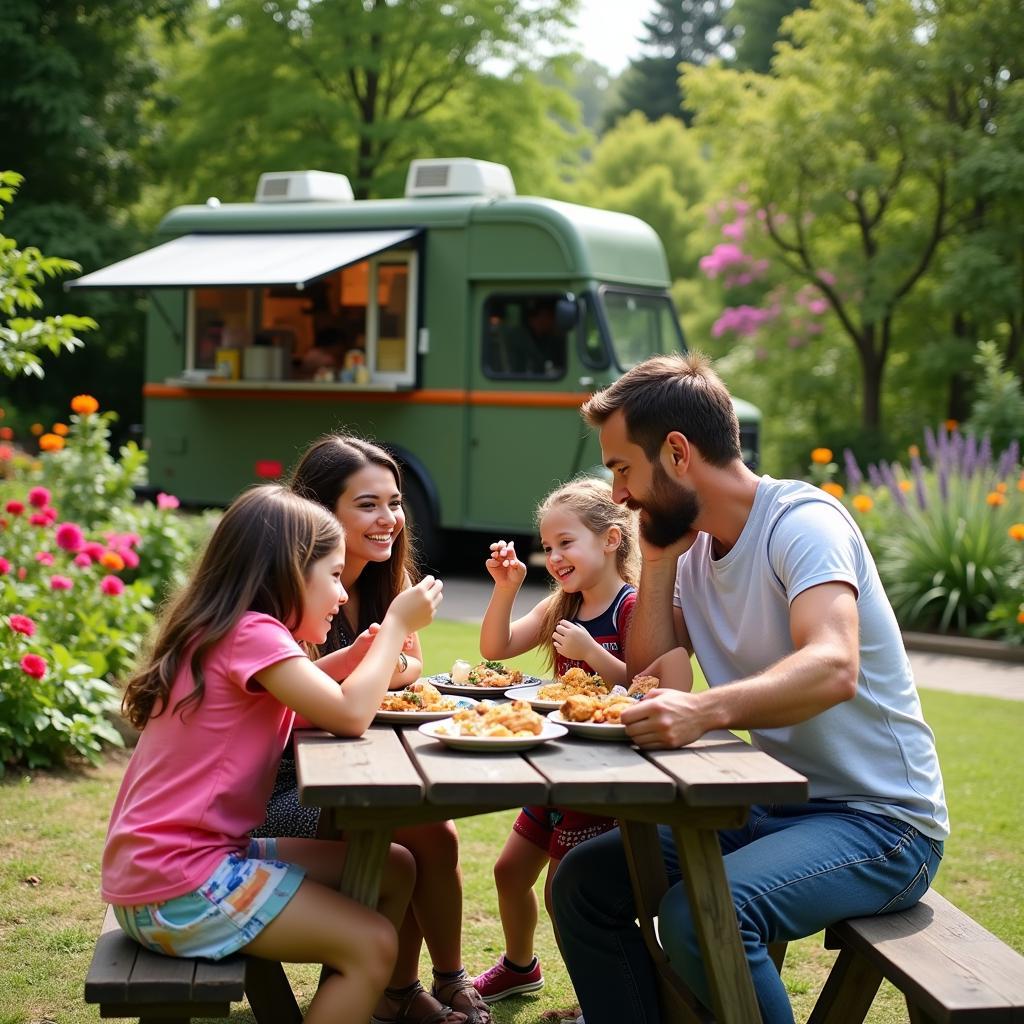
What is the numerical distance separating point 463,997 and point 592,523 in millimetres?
1278

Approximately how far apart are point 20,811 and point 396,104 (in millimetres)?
16361

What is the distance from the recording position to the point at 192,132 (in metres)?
19.5

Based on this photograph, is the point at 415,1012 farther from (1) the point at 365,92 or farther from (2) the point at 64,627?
(1) the point at 365,92

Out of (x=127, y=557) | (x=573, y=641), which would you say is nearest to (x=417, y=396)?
(x=127, y=557)

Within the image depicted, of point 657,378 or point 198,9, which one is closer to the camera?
point 657,378

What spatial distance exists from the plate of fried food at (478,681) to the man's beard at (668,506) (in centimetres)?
57

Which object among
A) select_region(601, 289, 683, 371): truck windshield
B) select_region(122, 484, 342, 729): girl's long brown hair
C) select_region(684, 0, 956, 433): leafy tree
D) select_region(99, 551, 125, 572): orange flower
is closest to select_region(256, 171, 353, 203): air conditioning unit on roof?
select_region(601, 289, 683, 371): truck windshield

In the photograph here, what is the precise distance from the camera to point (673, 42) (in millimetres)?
55844

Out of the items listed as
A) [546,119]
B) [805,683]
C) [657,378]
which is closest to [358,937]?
[805,683]

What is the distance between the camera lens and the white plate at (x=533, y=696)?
3275 millimetres

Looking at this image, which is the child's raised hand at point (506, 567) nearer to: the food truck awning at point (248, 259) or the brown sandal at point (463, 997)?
the brown sandal at point (463, 997)

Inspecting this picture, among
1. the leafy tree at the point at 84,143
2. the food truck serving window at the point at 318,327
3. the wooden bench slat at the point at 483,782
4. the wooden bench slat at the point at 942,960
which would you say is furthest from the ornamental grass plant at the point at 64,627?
the leafy tree at the point at 84,143

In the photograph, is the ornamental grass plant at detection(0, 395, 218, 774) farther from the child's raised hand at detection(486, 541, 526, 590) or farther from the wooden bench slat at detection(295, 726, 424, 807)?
the wooden bench slat at detection(295, 726, 424, 807)

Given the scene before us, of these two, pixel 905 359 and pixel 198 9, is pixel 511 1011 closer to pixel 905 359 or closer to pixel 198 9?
pixel 905 359
